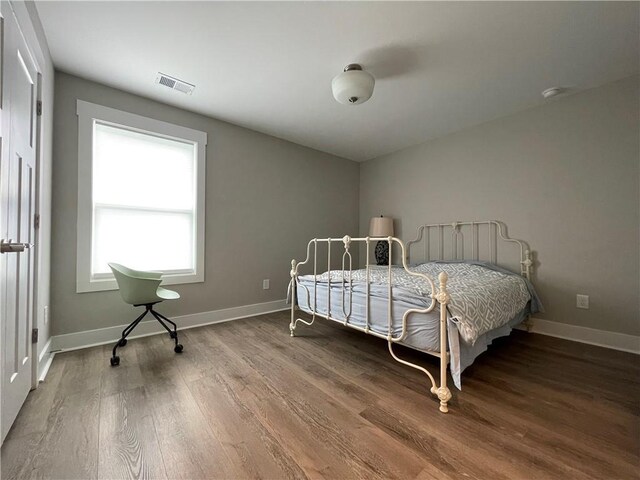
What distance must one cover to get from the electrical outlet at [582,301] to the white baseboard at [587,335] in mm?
193

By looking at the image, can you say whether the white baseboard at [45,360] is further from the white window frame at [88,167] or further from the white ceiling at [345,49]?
the white ceiling at [345,49]

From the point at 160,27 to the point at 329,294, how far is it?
7.11ft

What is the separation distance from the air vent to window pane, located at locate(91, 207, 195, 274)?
1165 mm

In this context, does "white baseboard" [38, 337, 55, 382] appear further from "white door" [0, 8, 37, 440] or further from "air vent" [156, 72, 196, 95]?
"air vent" [156, 72, 196, 95]

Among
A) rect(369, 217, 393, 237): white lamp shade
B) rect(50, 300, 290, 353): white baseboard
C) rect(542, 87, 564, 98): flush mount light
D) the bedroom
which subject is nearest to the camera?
the bedroom

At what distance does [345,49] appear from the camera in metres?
1.86

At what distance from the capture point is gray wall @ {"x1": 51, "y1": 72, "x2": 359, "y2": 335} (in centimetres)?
214

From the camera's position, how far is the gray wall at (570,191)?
2.19 meters

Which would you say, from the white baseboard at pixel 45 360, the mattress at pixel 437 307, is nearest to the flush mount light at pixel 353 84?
the mattress at pixel 437 307

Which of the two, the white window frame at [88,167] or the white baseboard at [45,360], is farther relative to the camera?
the white window frame at [88,167]

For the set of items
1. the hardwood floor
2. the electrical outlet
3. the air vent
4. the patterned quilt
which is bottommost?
the hardwood floor

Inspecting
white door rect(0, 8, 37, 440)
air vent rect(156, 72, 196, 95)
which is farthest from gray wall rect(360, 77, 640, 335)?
white door rect(0, 8, 37, 440)

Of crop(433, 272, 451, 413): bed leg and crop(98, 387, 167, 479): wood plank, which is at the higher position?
crop(433, 272, 451, 413): bed leg

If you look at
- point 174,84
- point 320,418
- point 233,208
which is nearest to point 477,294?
point 320,418
